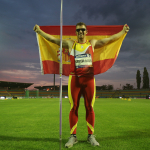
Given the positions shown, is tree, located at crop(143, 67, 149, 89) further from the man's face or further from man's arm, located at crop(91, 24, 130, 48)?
the man's face

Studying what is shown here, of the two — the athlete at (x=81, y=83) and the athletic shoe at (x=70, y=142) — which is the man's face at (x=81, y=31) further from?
the athletic shoe at (x=70, y=142)

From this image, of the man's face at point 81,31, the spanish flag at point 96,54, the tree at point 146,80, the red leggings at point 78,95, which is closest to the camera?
the red leggings at point 78,95

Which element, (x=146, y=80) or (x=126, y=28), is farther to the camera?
(x=146, y=80)

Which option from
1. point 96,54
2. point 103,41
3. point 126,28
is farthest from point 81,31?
point 126,28

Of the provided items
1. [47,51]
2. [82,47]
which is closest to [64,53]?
[47,51]

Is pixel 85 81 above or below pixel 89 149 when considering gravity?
above

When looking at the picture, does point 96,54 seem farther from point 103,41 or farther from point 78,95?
point 78,95

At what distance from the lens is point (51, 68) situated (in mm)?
Answer: 4832

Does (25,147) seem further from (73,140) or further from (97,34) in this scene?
(97,34)

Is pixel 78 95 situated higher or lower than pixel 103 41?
lower

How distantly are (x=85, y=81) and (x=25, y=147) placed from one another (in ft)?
6.90

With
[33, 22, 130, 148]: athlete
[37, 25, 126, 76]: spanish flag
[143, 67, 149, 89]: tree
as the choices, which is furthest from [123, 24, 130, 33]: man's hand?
[143, 67, 149, 89]: tree

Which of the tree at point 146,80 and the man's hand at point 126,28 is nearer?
the man's hand at point 126,28

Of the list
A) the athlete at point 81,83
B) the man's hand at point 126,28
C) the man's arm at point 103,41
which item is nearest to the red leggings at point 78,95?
the athlete at point 81,83
